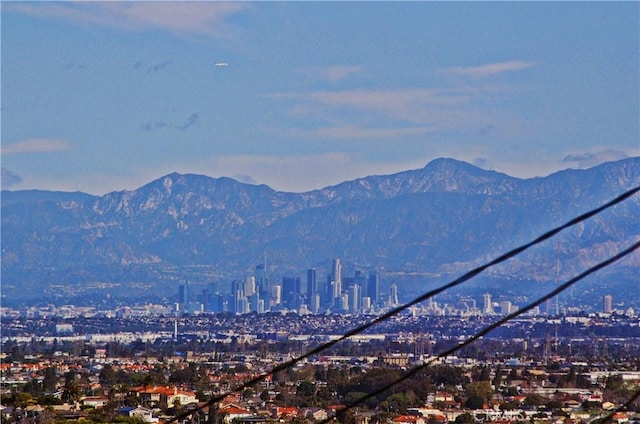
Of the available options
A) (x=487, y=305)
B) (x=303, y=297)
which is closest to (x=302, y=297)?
(x=303, y=297)

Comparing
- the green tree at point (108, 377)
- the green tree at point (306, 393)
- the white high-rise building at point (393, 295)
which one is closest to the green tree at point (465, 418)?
the green tree at point (306, 393)

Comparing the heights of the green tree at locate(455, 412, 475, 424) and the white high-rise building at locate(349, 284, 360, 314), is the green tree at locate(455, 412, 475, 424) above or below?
below

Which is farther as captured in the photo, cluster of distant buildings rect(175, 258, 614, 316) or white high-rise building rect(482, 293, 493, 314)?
cluster of distant buildings rect(175, 258, 614, 316)

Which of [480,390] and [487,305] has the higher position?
[487,305]

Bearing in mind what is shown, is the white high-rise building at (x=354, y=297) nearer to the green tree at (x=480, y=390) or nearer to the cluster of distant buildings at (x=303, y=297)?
the cluster of distant buildings at (x=303, y=297)

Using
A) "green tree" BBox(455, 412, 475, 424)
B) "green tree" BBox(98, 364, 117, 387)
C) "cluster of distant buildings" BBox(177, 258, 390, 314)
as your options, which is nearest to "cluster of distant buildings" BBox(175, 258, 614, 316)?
"cluster of distant buildings" BBox(177, 258, 390, 314)

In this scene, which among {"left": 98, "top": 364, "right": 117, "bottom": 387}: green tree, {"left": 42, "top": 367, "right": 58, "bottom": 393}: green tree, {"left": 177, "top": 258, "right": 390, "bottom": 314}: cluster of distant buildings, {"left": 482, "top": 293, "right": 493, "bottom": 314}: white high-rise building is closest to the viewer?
{"left": 42, "top": 367, "right": 58, "bottom": 393}: green tree

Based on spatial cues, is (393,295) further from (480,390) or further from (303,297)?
(480,390)

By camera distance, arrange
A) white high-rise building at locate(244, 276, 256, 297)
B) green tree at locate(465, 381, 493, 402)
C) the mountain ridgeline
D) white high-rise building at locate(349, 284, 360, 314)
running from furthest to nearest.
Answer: the mountain ridgeline
white high-rise building at locate(244, 276, 256, 297)
white high-rise building at locate(349, 284, 360, 314)
green tree at locate(465, 381, 493, 402)

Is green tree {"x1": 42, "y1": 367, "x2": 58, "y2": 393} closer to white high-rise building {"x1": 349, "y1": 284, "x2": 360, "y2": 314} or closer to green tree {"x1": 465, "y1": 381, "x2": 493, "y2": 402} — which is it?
green tree {"x1": 465, "y1": 381, "x2": 493, "y2": 402}

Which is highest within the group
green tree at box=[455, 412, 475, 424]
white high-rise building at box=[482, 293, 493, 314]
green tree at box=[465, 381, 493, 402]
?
white high-rise building at box=[482, 293, 493, 314]
